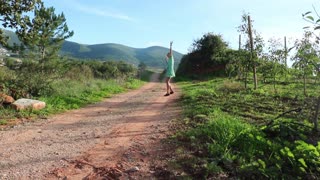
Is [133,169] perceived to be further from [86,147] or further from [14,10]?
[14,10]

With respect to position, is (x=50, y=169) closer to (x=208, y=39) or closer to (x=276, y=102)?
(x=276, y=102)

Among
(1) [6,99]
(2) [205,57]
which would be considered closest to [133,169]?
(1) [6,99]

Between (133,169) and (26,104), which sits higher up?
(26,104)

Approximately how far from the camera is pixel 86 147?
571cm

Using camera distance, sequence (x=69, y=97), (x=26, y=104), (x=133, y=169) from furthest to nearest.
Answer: (x=69, y=97)
(x=26, y=104)
(x=133, y=169)

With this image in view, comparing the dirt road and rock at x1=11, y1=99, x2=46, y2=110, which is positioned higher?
rock at x1=11, y1=99, x2=46, y2=110

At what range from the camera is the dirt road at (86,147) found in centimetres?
451

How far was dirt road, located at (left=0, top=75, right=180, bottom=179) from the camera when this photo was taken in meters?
4.51

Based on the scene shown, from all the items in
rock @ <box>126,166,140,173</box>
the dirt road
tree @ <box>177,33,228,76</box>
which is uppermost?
tree @ <box>177,33,228,76</box>

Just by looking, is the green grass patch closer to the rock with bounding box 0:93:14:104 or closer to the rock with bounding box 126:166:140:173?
the rock with bounding box 0:93:14:104

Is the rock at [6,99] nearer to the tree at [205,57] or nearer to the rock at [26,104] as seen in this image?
the rock at [26,104]

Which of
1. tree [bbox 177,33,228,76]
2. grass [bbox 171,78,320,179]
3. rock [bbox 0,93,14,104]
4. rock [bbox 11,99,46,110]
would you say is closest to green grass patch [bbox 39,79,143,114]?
rock [bbox 11,99,46,110]

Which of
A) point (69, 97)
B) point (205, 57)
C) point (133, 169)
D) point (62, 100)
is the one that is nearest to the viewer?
point (133, 169)

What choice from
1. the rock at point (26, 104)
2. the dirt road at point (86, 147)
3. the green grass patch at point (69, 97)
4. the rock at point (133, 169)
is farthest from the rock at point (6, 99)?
the rock at point (133, 169)
